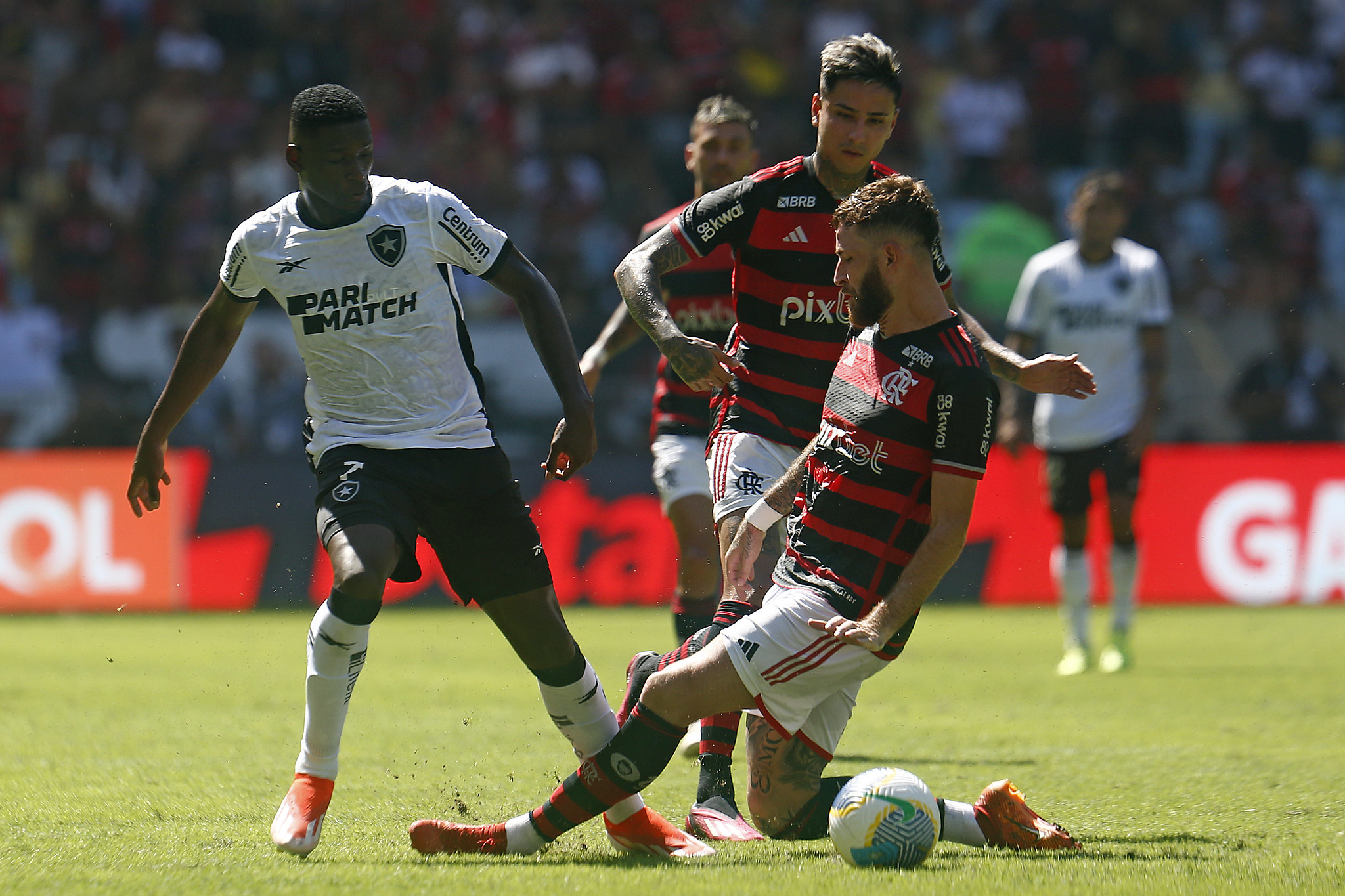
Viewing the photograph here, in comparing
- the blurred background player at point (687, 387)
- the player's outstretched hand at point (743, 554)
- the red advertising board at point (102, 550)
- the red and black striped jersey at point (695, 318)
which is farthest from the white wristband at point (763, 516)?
the red advertising board at point (102, 550)

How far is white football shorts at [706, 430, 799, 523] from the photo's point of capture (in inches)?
205

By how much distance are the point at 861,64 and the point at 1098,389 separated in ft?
16.6

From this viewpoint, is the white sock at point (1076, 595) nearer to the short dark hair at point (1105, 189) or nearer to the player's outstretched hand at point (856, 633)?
the short dark hair at point (1105, 189)

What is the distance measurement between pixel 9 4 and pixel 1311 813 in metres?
17.6

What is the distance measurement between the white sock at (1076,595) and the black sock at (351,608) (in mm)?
6175

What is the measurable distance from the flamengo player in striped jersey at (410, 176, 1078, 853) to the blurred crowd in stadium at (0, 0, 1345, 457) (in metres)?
9.10

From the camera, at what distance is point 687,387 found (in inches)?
255

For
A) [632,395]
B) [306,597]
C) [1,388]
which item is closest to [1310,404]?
[632,395]

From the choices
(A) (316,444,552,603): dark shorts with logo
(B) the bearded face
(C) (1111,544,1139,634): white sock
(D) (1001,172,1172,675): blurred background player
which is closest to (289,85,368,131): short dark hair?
(A) (316,444,552,603): dark shorts with logo

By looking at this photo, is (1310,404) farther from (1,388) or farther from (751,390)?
(1,388)

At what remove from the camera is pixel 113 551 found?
12.3 metres

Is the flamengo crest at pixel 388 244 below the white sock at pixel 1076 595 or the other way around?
the other way around

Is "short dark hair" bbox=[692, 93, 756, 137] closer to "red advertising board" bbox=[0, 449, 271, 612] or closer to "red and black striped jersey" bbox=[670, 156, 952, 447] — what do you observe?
"red and black striped jersey" bbox=[670, 156, 952, 447]

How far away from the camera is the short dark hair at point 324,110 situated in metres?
4.41
